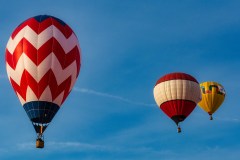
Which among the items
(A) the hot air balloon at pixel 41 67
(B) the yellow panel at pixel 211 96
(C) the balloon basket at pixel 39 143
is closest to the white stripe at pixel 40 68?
(A) the hot air balloon at pixel 41 67

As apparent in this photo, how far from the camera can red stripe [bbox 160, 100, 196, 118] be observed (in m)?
53.1

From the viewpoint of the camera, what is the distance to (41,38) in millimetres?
41281

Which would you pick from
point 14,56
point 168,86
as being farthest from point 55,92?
point 168,86

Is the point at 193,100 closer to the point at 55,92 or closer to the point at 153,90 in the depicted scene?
the point at 153,90

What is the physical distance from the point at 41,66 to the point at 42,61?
1.23 ft

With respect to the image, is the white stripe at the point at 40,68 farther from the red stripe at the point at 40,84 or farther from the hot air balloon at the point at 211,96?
the hot air balloon at the point at 211,96

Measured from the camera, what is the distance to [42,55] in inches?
1609

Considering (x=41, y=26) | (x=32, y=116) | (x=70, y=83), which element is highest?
(x=41, y=26)

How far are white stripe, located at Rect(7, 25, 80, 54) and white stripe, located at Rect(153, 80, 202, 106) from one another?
1368 cm

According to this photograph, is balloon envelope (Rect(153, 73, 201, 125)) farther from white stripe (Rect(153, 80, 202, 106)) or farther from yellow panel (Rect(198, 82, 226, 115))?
yellow panel (Rect(198, 82, 226, 115))

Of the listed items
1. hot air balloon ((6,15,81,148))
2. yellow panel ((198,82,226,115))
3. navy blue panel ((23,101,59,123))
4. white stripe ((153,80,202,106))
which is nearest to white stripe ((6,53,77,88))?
hot air balloon ((6,15,81,148))

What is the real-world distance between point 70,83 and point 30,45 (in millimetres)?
3968

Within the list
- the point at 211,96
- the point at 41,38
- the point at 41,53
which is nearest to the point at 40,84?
the point at 41,53

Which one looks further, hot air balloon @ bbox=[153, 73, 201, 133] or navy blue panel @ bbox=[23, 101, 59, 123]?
hot air balloon @ bbox=[153, 73, 201, 133]
